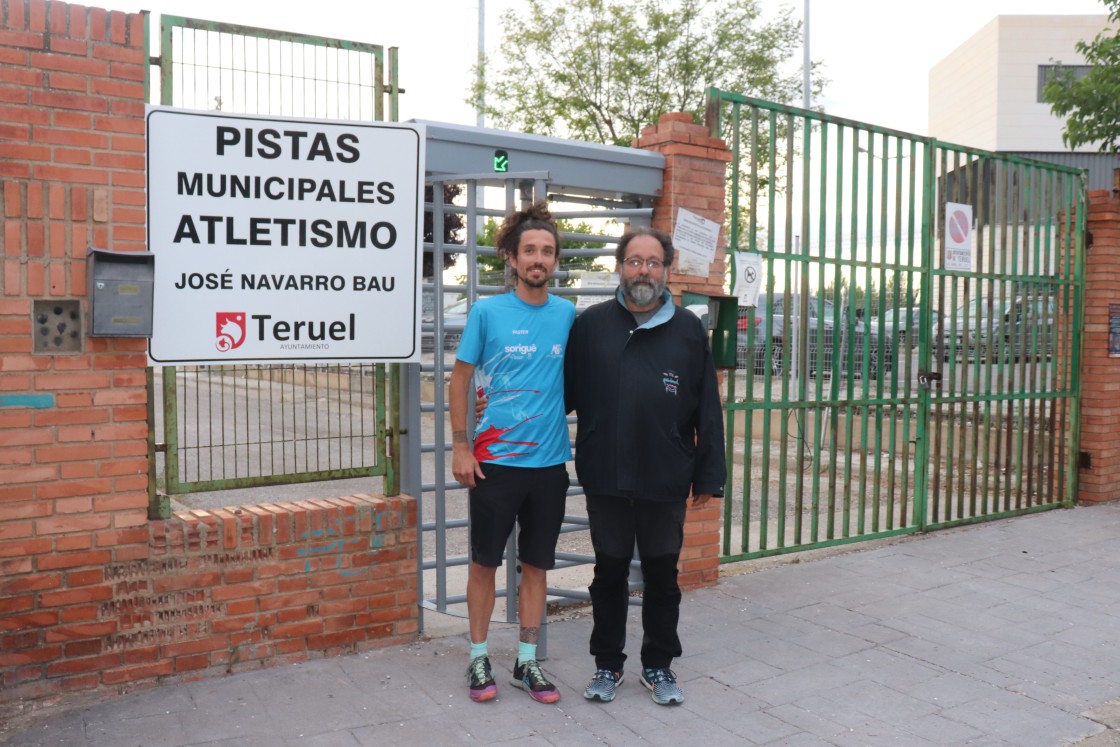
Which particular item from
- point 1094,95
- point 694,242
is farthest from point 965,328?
point 1094,95

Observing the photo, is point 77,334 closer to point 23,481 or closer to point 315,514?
point 23,481

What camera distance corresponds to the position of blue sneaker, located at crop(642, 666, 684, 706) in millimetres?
4234

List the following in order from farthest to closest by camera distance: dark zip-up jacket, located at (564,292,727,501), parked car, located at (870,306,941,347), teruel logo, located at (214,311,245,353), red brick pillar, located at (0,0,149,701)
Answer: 1. parked car, located at (870,306,941,347)
2. teruel logo, located at (214,311,245,353)
3. dark zip-up jacket, located at (564,292,727,501)
4. red brick pillar, located at (0,0,149,701)

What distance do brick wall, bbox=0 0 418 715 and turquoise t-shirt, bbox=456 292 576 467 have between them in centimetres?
123

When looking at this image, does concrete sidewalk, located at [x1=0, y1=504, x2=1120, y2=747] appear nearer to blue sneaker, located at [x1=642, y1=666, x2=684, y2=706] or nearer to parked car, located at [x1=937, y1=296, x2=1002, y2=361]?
blue sneaker, located at [x1=642, y1=666, x2=684, y2=706]

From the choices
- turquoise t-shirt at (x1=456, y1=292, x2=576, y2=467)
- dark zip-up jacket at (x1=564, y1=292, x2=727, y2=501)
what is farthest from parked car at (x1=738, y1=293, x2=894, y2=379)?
turquoise t-shirt at (x1=456, y1=292, x2=576, y2=467)

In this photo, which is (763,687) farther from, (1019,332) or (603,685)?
(1019,332)

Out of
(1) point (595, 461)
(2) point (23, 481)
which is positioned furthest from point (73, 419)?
(1) point (595, 461)

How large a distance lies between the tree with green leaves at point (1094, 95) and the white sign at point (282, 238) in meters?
7.70

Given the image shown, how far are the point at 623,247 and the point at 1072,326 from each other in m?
6.39

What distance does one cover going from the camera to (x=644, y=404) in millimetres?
4148

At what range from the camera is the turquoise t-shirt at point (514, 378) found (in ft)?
13.6

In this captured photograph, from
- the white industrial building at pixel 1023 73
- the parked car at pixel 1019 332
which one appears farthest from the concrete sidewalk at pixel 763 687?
the white industrial building at pixel 1023 73

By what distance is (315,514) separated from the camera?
4625 millimetres
